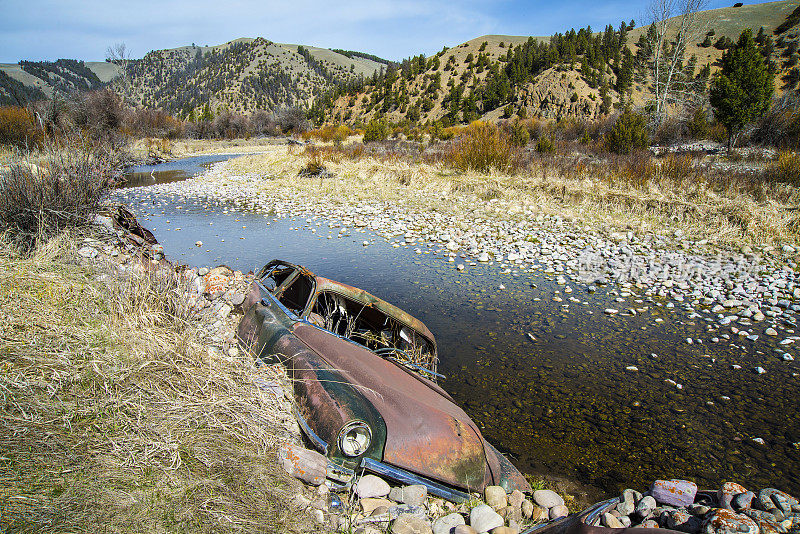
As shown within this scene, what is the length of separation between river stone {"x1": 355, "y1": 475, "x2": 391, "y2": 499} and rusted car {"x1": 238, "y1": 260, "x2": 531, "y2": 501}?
7cm

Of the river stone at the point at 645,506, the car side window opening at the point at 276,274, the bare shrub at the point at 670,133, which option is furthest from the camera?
the bare shrub at the point at 670,133

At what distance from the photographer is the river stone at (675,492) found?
2486mm

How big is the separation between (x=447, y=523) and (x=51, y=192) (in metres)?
7.90

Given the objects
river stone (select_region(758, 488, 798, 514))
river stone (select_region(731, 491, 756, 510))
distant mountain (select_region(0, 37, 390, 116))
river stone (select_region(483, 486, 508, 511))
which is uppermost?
distant mountain (select_region(0, 37, 390, 116))

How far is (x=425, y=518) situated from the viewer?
2570 mm

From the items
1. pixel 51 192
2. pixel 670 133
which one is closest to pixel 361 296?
pixel 51 192

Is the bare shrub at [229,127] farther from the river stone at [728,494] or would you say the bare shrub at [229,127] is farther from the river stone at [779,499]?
the river stone at [779,499]

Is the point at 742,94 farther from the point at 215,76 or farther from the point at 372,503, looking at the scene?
the point at 215,76

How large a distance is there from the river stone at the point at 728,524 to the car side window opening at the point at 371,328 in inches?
104

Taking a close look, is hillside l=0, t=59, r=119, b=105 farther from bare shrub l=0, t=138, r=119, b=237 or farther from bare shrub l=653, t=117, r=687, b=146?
bare shrub l=653, t=117, r=687, b=146

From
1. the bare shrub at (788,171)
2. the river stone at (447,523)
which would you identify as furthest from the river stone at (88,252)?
the bare shrub at (788,171)

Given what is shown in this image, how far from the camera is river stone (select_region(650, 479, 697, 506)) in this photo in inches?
97.9

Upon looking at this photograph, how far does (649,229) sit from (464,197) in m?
5.73

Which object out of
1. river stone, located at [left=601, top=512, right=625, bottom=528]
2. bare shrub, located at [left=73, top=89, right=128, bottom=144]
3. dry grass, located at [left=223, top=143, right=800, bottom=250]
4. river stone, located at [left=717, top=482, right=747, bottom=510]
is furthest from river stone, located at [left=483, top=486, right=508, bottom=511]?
bare shrub, located at [left=73, top=89, right=128, bottom=144]
